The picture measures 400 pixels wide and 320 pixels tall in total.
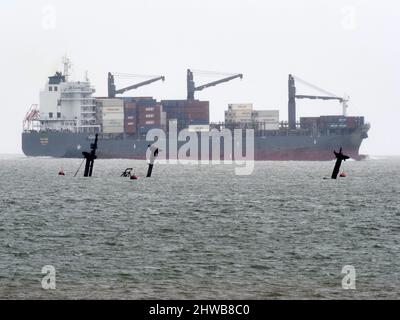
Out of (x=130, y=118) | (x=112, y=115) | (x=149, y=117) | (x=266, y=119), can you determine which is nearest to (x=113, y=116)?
(x=112, y=115)

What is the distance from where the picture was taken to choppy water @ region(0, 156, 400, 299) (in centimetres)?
2688

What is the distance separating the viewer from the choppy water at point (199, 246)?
2688 cm

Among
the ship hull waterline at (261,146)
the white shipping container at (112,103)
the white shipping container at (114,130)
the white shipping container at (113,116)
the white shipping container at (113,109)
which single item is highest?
the white shipping container at (112,103)

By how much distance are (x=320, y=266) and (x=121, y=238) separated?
11.4 metres

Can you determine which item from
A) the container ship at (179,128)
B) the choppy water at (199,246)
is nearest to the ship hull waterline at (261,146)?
the container ship at (179,128)

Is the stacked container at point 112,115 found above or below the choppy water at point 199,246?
above

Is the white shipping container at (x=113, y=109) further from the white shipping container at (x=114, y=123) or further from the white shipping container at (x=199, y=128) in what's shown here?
the white shipping container at (x=199, y=128)

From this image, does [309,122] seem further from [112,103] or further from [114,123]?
[112,103]

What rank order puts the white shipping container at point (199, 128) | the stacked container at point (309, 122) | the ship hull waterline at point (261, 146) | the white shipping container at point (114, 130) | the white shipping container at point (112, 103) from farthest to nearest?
the white shipping container at point (112, 103), the white shipping container at point (114, 130), the white shipping container at point (199, 128), the stacked container at point (309, 122), the ship hull waterline at point (261, 146)

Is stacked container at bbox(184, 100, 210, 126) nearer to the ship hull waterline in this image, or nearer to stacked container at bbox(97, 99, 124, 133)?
the ship hull waterline

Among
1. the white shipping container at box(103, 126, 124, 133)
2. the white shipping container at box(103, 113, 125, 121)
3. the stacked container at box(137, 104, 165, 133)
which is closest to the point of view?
the stacked container at box(137, 104, 165, 133)

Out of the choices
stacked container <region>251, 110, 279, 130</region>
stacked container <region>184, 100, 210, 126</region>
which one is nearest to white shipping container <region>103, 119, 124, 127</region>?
stacked container <region>184, 100, 210, 126</region>

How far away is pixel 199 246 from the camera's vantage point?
3706cm

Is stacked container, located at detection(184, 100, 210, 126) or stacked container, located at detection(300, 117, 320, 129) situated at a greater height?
stacked container, located at detection(184, 100, 210, 126)
